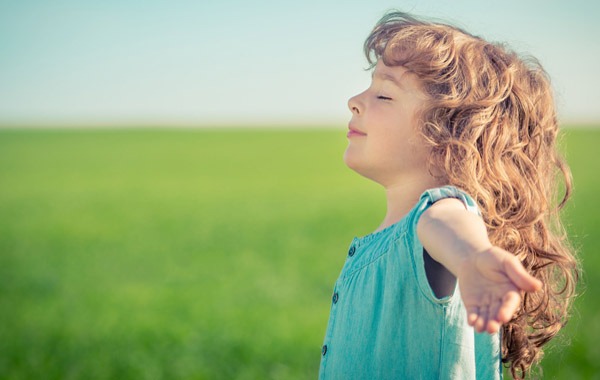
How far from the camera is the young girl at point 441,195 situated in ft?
6.30

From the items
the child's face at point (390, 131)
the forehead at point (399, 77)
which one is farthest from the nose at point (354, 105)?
the forehead at point (399, 77)

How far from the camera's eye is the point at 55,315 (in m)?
8.57

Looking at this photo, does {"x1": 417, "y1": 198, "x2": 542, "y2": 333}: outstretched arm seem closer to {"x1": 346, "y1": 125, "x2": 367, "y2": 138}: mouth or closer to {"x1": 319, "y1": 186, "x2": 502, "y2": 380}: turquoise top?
{"x1": 319, "y1": 186, "x2": 502, "y2": 380}: turquoise top

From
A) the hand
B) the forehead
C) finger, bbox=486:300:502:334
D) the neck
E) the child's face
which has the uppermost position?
the forehead

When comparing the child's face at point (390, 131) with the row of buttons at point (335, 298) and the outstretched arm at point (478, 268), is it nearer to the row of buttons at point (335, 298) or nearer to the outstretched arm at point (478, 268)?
the row of buttons at point (335, 298)

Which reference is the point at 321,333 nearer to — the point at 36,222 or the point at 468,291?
the point at 468,291

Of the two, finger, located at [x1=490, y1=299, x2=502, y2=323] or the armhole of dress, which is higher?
the armhole of dress

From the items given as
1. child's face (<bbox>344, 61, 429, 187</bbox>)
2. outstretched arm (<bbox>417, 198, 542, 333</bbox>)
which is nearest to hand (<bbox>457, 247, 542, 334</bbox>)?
outstretched arm (<bbox>417, 198, 542, 333</bbox>)

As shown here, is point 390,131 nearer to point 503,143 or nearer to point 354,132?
point 354,132

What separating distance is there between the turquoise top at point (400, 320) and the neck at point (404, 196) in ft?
0.29

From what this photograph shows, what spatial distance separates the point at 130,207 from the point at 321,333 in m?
14.9

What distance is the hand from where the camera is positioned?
4.42 ft

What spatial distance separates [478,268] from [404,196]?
807 mm

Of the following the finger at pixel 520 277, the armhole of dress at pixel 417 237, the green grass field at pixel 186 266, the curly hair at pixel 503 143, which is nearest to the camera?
the finger at pixel 520 277
